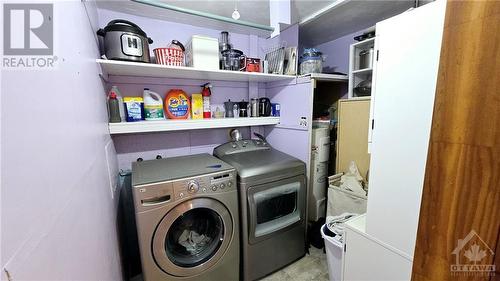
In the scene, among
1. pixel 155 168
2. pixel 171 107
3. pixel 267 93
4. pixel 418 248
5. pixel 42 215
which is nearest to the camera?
pixel 42 215

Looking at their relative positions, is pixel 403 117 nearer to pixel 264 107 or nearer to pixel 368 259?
pixel 368 259

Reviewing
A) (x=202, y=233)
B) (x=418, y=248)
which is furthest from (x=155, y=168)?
(x=418, y=248)

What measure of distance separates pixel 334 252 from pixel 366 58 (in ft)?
5.85

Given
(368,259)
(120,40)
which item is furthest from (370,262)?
(120,40)

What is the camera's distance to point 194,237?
5.44ft

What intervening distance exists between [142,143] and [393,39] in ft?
6.55

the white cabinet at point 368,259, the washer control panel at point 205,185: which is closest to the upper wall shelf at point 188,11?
the washer control panel at point 205,185

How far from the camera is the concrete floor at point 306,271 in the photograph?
184 cm

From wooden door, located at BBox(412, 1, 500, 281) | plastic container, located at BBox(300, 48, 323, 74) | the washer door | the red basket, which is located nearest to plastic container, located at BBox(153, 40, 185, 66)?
the red basket

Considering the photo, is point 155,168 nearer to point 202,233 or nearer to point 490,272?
point 202,233

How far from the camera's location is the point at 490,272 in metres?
0.64

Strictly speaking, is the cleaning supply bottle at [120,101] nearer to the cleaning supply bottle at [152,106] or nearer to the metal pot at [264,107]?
the cleaning supply bottle at [152,106]

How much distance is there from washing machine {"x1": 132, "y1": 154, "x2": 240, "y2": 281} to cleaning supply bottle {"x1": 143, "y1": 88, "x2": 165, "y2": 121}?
1.28 ft

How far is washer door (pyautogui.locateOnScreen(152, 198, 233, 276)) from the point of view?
4.56 ft
